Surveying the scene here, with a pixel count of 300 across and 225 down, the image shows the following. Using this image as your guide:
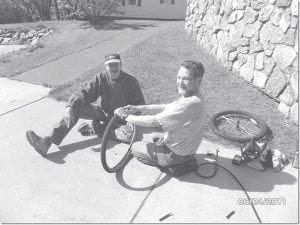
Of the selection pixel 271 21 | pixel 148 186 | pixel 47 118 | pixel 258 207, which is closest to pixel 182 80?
pixel 148 186

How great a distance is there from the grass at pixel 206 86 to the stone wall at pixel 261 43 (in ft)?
0.82

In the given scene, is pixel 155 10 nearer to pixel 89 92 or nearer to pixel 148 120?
pixel 89 92

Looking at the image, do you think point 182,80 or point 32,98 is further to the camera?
point 32,98

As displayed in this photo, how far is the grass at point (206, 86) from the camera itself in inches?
205

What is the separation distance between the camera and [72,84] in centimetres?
714

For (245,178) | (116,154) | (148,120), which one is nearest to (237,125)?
(245,178)

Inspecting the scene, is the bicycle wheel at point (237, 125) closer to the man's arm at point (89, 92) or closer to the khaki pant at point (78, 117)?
the khaki pant at point (78, 117)

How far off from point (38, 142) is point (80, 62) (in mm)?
4980

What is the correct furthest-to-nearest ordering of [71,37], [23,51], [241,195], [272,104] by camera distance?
[71,37]
[23,51]
[272,104]
[241,195]

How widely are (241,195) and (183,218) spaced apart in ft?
2.73

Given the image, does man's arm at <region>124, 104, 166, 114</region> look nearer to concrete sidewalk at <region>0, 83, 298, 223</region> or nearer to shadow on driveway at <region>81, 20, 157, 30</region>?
concrete sidewalk at <region>0, 83, 298, 223</region>

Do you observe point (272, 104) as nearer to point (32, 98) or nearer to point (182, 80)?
point (182, 80)

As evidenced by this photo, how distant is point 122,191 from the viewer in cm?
378

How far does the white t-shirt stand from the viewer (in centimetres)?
347
